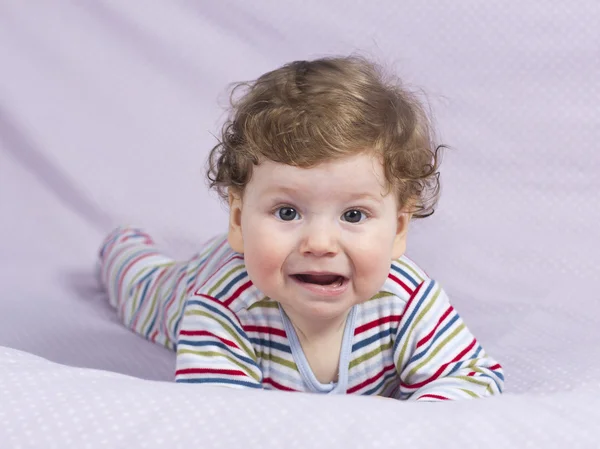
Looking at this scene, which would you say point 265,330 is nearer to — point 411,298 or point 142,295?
point 411,298

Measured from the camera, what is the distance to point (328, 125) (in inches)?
40.0

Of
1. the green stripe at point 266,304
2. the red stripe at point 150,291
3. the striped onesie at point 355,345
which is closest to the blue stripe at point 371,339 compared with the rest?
the striped onesie at point 355,345

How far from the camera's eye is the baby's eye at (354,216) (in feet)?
3.39

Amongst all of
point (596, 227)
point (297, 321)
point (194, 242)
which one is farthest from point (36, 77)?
point (596, 227)

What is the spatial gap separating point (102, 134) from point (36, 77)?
164mm

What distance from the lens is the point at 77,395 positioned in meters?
0.90

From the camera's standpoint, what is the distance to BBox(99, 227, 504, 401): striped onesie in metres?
1.14

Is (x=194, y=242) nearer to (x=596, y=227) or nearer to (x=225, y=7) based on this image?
(x=225, y=7)

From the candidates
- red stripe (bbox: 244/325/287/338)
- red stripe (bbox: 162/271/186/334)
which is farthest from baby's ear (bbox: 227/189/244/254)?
red stripe (bbox: 162/271/186/334)

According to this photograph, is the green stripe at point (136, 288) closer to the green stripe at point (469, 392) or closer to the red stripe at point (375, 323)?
the red stripe at point (375, 323)

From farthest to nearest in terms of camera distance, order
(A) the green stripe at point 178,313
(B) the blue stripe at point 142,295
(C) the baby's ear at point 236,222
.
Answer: (B) the blue stripe at point 142,295, (A) the green stripe at point 178,313, (C) the baby's ear at point 236,222

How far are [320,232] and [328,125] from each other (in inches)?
4.4

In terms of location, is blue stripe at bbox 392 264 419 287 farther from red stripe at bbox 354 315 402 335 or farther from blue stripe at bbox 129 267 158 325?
blue stripe at bbox 129 267 158 325

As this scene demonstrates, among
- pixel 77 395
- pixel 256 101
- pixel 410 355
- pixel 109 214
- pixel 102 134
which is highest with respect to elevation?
pixel 102 134
